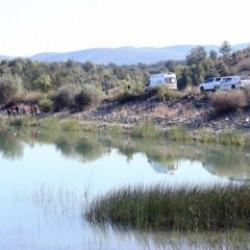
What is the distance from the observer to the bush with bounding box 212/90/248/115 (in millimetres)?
47250

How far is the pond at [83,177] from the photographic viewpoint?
51.2 ft

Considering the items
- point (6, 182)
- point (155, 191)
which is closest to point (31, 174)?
point (6, 182)

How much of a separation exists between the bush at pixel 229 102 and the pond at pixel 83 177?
7097 mm

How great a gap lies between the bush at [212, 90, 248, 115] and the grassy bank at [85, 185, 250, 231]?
30.6m

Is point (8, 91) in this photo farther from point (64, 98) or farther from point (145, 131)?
point (145, 131)

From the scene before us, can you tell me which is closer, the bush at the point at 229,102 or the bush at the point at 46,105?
the bush at the point at 229,102

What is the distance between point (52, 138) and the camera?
45750 millimetres

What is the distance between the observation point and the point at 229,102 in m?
47.4

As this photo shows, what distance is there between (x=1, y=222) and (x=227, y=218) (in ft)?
17.7

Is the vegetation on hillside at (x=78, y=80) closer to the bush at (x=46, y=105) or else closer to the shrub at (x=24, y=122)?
the bush at (x=46, y=105)

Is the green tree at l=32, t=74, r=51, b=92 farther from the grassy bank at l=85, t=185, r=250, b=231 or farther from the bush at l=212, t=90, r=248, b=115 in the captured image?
the grassy bank at l=85, t=185, r=250, b=231

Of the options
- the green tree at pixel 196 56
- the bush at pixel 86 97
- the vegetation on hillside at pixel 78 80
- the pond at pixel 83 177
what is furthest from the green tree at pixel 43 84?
the green tree at pixel 196 56

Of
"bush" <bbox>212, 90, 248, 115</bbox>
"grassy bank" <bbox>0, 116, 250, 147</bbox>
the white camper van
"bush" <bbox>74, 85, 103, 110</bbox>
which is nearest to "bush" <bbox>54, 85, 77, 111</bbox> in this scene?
"bush" <bbox>74, 85, 103, 110</bbox>

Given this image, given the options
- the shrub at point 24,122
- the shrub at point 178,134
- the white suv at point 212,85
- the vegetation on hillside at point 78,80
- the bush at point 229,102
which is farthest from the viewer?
the vegetation on hillside at point 78,80
